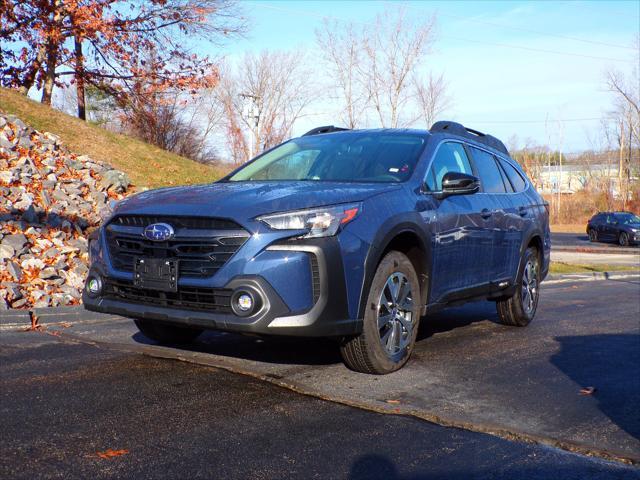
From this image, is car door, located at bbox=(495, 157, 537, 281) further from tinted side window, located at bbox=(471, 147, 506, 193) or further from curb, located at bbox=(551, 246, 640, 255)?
curb, located at bbox=(551, 246, 640, 255)

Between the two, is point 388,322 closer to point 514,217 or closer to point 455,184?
point 455,184

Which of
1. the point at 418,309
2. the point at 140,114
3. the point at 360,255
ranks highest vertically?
the point at 140,114

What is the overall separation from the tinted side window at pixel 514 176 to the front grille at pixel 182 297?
4.28 m

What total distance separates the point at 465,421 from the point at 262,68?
4039 cm

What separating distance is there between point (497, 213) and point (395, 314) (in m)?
2.13

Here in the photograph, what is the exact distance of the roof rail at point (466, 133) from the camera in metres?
6.74

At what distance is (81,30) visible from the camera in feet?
55.7

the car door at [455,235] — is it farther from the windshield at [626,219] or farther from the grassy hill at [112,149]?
the windshield at [626,219]

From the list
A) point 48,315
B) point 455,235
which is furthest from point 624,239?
point 48,315

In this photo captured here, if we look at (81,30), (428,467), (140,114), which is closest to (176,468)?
(428,467)

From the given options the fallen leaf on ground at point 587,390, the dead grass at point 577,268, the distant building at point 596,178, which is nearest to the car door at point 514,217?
the fallen leaf on ground at point 587,390

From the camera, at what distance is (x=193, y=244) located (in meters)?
4.70

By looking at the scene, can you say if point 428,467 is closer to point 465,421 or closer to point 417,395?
point 465,421

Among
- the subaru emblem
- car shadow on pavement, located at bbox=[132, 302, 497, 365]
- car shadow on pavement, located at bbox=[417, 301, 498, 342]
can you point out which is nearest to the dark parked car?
car shadow on pavement, located at bbox=[417, 301, 498, 342]
